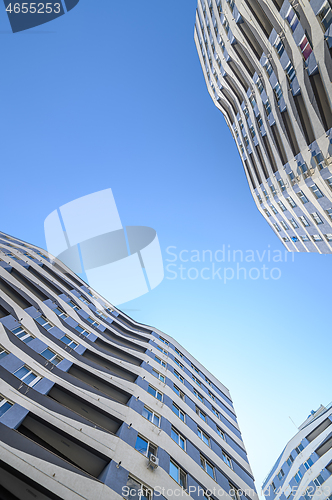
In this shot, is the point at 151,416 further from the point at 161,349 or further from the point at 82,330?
the point at 161,349

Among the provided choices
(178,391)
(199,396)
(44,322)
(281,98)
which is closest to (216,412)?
(199,396)

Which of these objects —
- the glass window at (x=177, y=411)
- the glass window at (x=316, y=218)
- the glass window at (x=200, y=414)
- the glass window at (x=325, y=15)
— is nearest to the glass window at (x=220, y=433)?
the glass window at (x=200, y=414)

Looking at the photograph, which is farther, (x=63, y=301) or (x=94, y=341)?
(x=63, y=301)

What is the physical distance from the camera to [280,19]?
19.0 metres

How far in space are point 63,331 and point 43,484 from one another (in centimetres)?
1145

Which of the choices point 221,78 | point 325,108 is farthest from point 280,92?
point 221,78

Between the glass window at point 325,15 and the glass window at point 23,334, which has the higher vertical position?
the glass window at point 325,15

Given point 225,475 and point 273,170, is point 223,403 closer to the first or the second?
point 225,475

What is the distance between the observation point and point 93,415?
13.2 metres

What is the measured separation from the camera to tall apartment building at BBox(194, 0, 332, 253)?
681 inches

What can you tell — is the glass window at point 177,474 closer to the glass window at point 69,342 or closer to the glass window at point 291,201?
the glass window at point 69,342

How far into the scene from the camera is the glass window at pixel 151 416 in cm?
1443

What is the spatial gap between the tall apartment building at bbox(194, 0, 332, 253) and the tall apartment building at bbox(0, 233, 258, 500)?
927 inches

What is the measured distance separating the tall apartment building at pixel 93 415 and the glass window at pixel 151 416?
0.09m
